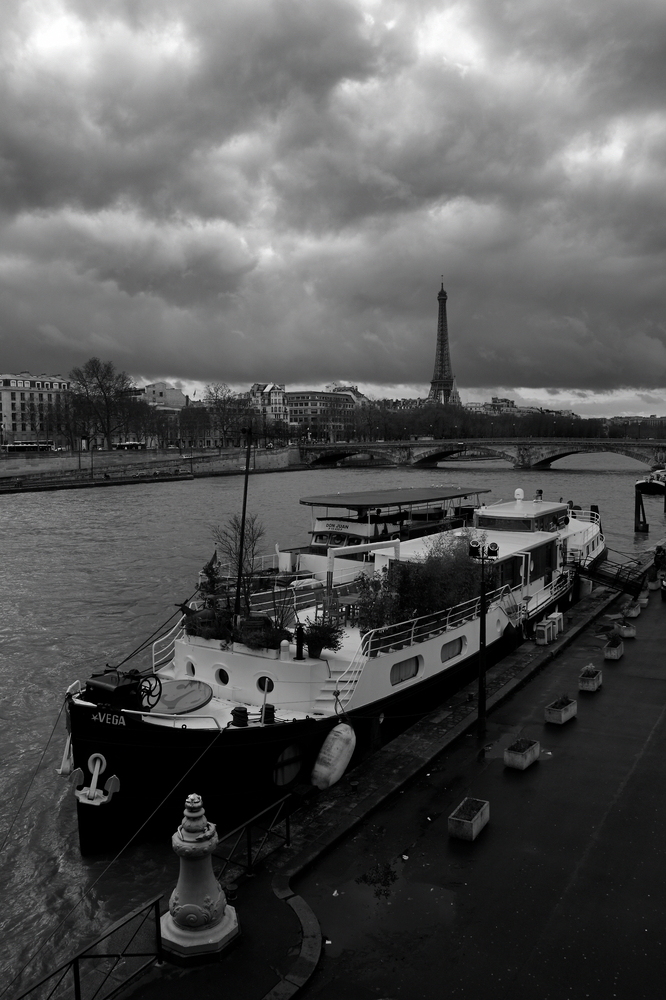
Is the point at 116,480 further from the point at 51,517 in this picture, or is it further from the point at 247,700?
the point at 247,700

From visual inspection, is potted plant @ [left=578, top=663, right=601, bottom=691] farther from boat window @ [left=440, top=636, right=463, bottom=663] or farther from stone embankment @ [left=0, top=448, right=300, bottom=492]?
stone embankment @ [left=0, top=448, right=300, bottom=492]

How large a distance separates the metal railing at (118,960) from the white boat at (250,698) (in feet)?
8.71

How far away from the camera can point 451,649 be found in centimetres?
1573

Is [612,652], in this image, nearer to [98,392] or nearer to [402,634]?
[402,634]

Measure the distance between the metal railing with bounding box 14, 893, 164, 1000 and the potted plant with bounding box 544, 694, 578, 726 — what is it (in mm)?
7524

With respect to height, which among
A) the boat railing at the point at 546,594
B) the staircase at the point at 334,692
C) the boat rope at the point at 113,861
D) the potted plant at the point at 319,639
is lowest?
the boat rope at the point at 113,861

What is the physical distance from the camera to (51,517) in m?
50.8

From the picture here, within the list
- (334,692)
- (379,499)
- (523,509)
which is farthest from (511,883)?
(523,509)

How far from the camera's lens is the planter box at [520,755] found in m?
11.0

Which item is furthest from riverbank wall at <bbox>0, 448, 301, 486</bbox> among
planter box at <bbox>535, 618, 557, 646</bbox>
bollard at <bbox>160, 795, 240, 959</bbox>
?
bollard at <bbox>160, 795, 240, 959</bbox>

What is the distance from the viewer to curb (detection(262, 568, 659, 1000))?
692cm

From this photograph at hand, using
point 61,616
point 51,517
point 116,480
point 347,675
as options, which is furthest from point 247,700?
point 116,480

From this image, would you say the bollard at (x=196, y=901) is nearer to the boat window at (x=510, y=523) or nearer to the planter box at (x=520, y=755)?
the planter box at (x=520, y=755)

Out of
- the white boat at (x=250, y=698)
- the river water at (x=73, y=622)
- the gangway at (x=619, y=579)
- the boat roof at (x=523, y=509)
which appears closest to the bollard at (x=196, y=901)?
the river water at (x=73, y=622)
